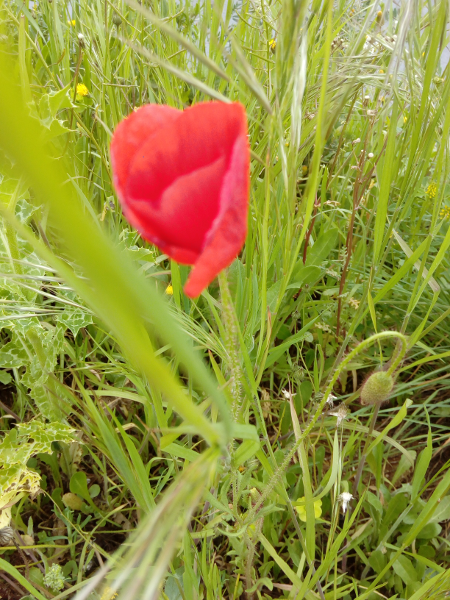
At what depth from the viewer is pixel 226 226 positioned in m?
0.27

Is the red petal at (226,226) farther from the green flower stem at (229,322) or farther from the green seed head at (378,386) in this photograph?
the green seed head at (378,386)

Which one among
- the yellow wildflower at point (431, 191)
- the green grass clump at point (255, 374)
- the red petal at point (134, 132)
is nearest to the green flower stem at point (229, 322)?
the green grass clump at point (255, 374)

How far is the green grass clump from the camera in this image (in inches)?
18.1

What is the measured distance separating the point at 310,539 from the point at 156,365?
1.75ft

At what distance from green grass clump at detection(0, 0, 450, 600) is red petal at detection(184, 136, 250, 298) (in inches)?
2.7

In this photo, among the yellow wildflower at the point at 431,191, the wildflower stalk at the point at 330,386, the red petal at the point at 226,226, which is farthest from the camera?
the yellow wildflower at the point at 431,191

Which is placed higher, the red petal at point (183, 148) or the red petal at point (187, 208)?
the red petal at point (183, 148)

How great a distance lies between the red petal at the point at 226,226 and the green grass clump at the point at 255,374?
7cm

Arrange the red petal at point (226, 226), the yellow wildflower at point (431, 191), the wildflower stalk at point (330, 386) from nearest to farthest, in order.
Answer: the red petal at point (226, 226)
the wildflower stalk at point (330, 386)
the yellow wildflower at point (431, 191)

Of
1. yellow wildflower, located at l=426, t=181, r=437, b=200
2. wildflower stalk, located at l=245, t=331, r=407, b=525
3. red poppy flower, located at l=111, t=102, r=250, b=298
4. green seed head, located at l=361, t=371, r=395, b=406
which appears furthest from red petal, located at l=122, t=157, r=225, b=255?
yellow wildflower, located at l=426, t=181, r=437, b=200

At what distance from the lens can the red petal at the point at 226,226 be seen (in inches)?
10.1

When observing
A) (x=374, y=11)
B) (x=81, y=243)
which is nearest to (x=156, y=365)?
(x=81, y=243)

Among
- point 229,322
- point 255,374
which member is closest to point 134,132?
point 229,322

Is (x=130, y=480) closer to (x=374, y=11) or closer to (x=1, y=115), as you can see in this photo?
(x=1, y=115)
